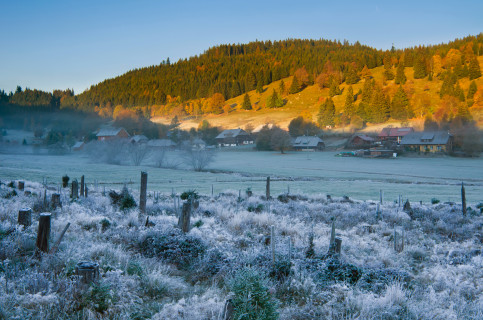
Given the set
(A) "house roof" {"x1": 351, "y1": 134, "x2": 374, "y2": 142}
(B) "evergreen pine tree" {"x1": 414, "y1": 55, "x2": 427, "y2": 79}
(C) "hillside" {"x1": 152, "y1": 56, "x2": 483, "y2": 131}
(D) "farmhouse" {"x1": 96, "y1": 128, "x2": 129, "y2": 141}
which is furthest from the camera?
(B) "evergreen pine tree" {"x1": 414, "y1": 55, "x2": 427, "y2": 79}

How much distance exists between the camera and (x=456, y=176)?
169 ft

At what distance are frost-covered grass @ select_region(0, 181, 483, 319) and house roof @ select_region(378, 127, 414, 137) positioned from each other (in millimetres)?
94242

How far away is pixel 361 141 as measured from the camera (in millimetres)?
95375

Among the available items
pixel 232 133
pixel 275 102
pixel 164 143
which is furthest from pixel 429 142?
pixel 275 102

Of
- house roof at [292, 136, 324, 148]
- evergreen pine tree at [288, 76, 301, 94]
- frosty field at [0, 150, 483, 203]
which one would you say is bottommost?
frosty field at [0, 150, 483, 203]

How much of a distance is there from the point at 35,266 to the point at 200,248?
314 cm

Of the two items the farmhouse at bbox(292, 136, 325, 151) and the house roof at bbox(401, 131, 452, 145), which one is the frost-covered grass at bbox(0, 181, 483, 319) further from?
the farmhouse at bbox(292, 136, 325, 151)

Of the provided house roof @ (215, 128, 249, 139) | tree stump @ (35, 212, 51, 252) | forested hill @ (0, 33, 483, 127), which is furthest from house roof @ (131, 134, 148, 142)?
tree stump @ (35, 212, 51, 252)

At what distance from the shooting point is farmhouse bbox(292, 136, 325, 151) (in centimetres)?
10081

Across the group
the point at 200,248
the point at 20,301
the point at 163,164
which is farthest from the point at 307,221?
the point at 163,164

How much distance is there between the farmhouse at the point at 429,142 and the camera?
84.5 metres

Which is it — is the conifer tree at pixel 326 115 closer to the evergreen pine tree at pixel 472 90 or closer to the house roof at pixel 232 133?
the house roof at pixel 232 133

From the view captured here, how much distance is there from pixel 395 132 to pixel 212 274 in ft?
341

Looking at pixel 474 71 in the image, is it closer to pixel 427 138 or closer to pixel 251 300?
pixel 427 138
